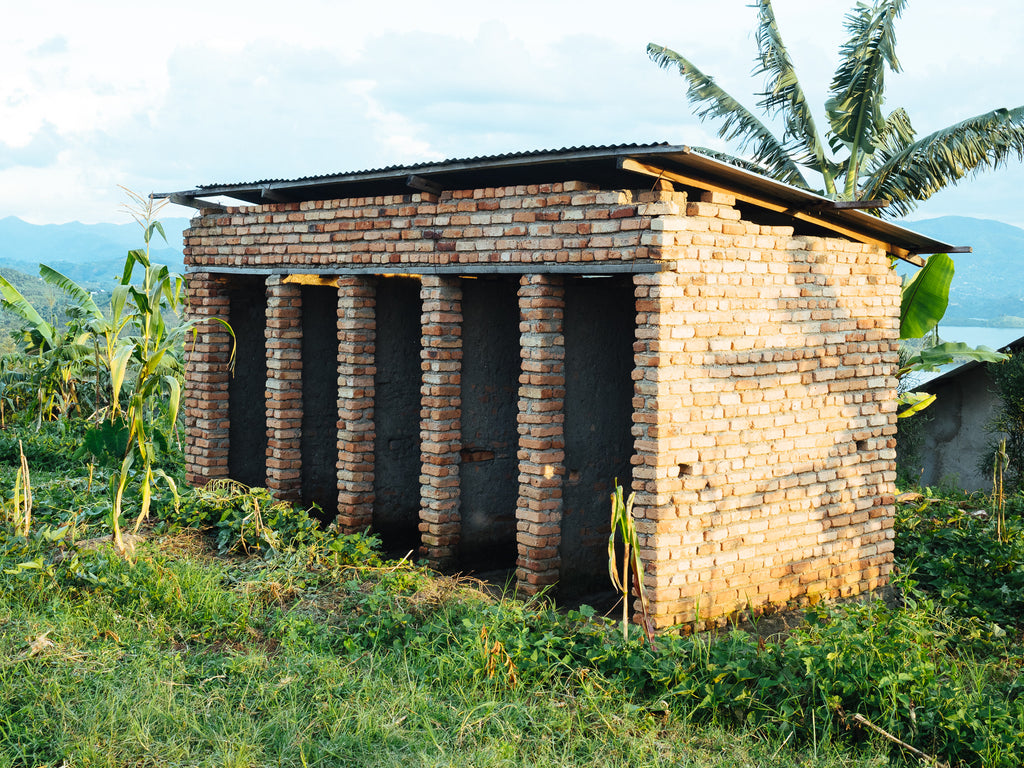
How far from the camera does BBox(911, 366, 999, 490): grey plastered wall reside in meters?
13.6

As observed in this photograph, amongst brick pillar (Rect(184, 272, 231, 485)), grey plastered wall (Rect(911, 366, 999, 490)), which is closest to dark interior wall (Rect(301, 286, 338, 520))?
brick pillar (Rect(184, 272, 231, 485))

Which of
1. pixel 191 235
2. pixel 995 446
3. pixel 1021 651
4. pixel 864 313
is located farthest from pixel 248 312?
pixel 995 446

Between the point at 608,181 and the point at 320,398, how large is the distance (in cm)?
357

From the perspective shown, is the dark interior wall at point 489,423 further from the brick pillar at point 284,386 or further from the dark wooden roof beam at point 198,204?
the dark wooden roof beam at point 198,204

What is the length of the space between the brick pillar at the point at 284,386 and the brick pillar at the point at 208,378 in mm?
752

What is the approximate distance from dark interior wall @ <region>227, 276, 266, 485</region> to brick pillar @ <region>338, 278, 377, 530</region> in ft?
5.43

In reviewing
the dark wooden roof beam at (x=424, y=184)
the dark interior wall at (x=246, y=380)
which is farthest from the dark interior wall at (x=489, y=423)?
the dark interior wall at (x=246, y=380)

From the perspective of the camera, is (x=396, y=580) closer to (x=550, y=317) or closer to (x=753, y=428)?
(x=550, y=317)

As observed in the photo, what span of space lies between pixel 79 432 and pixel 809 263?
33.6ft

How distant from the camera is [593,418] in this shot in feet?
23.1

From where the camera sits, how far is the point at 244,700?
4.72 metres

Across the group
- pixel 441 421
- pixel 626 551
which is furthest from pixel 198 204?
pixel 626 551

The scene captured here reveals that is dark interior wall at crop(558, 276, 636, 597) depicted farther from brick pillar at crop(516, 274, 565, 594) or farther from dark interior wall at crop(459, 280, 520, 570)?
dark interior wall at crop(459, 280, 520, 570)

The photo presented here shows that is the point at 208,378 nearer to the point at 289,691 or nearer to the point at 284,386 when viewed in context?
the point at 284,386
